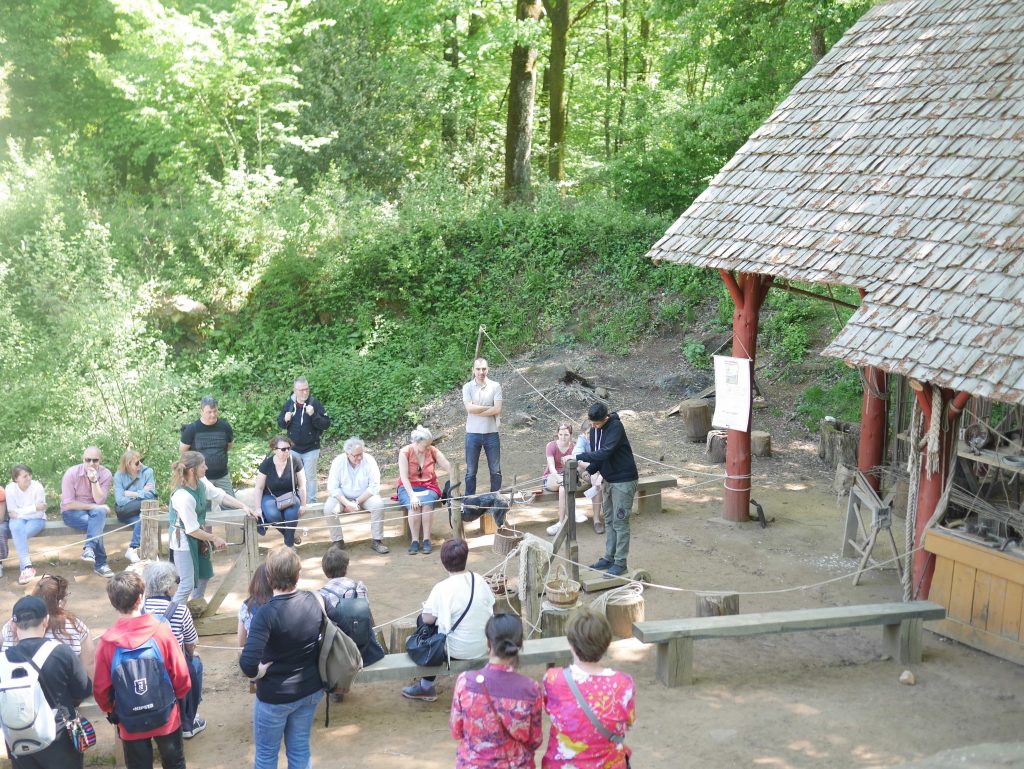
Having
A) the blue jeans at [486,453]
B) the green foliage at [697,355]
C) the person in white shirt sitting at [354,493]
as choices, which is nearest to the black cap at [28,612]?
the person in white shirt sitting at [354,493]

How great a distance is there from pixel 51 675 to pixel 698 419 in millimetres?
10853

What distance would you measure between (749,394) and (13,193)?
14.7m

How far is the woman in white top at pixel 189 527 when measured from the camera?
8086 mm

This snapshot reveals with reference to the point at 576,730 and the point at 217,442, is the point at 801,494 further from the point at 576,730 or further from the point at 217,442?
the point at 576,730

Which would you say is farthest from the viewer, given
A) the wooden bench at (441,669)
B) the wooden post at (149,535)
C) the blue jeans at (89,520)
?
the blue jeans at (89,520)

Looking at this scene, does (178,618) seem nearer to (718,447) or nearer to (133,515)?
(133,515)

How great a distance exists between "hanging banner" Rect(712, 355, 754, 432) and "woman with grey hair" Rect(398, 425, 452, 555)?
10.5ft

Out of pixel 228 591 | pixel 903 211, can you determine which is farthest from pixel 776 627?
pixel 228 591

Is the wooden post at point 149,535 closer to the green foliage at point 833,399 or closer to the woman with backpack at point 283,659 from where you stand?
the woman with backpack at point 283,659

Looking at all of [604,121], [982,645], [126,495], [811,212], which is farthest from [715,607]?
[604,121]

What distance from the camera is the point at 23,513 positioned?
380 inches

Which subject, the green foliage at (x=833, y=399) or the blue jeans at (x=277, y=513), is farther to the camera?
the green foliage at (x=833, y=399)

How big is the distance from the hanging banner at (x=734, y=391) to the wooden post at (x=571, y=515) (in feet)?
8.41

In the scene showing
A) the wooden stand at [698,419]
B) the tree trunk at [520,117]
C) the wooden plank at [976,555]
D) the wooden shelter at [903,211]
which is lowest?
the wooden plank at [976,555]
